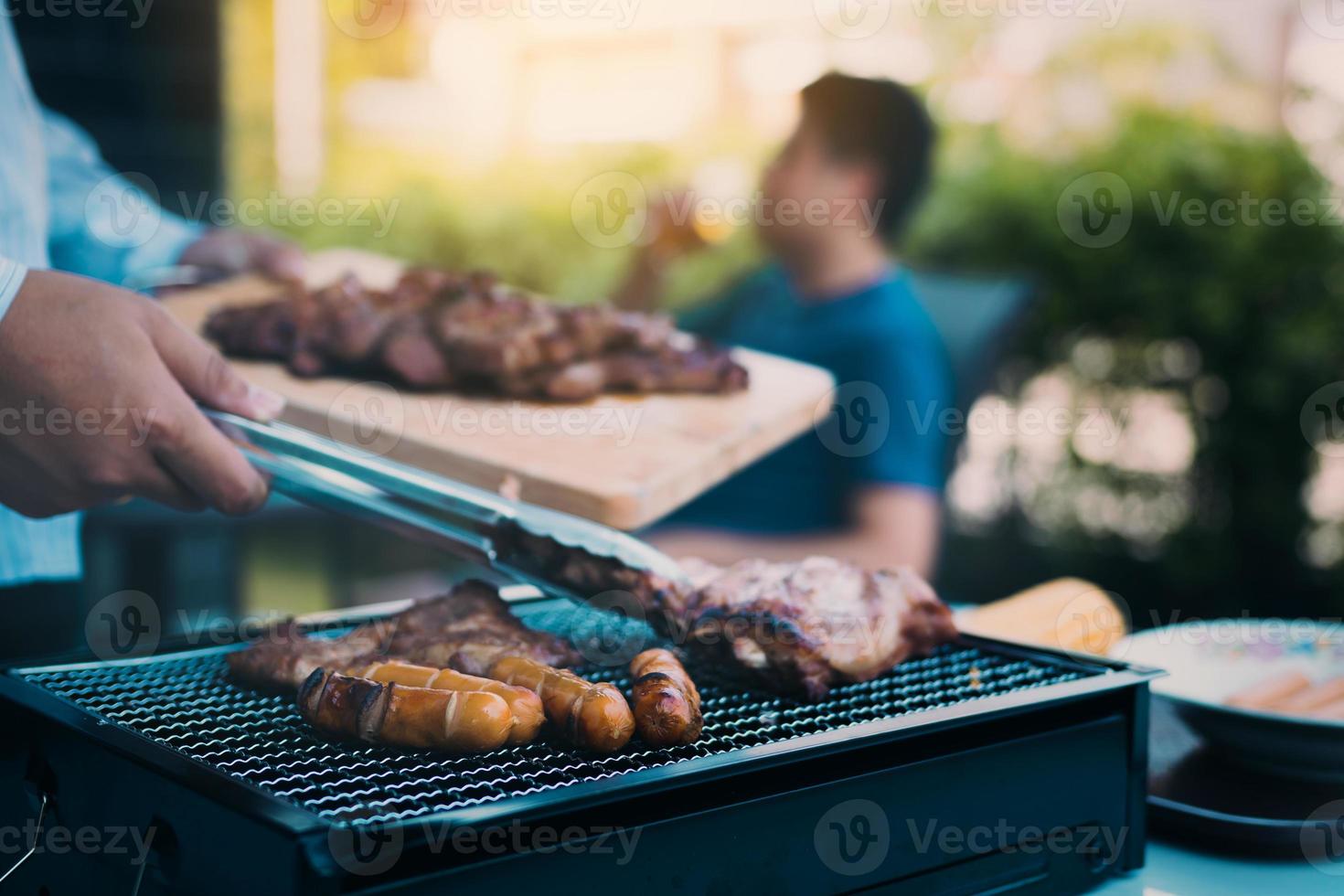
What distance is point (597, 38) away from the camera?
30.8 ft

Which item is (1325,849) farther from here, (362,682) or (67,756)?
(67,756)

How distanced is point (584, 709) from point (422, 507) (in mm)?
514

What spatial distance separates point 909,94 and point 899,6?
8.56ft

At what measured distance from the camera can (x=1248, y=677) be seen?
208 cm

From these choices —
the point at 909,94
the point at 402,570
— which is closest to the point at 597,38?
the point at 402,570
